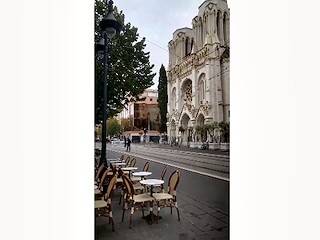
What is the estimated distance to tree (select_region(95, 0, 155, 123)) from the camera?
2290mm

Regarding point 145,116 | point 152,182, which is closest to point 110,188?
point 152,182

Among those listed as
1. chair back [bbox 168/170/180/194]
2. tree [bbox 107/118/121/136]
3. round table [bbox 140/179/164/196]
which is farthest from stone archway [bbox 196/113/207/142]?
tree [bbox 107/118/121/136]

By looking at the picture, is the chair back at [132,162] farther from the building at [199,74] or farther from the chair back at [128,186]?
the building at [199,74]

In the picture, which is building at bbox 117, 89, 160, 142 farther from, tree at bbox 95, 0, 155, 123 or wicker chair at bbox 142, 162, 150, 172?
wicker chair at bbox 142, 162, 150, 172

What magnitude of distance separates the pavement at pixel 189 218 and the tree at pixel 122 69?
0.43 m

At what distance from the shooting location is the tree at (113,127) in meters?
2.32

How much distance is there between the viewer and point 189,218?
2.30 meters

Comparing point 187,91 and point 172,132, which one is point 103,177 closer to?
point 172,132
